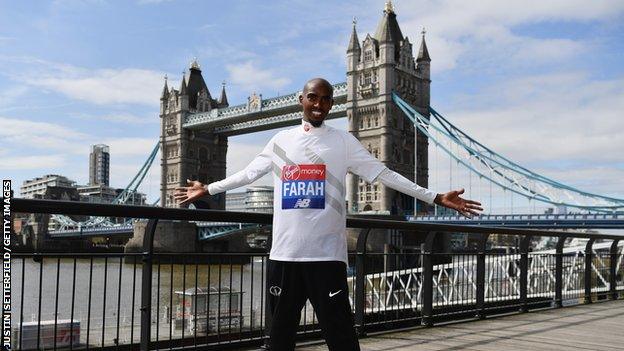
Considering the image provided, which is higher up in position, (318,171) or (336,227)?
(318,171)

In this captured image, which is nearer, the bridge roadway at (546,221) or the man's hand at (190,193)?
the man's hand at (190,193)

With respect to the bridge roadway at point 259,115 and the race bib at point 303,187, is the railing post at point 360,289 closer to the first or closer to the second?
the race bib at point 303,187

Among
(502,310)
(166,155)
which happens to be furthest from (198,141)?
(502,310)

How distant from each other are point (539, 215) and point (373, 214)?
1360 cm

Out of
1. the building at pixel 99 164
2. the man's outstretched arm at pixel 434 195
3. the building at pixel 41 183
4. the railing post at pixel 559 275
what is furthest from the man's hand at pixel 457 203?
the building at pixel 99 164

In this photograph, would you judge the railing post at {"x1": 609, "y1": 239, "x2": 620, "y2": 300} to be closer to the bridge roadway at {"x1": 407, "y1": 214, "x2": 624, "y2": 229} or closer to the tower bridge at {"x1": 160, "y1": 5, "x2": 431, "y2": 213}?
the bridge roadway at {"x1": 407, "y1": 214, "x2": 624, "y2": 229}

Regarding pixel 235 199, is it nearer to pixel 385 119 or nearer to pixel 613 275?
pixel 385 119

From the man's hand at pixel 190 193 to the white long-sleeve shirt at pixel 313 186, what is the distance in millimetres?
371

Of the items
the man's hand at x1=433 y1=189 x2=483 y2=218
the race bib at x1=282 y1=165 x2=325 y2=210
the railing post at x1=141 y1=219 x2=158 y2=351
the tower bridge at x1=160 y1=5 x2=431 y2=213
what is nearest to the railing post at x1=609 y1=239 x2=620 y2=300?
the man's hand at x1=433 y1=189 x2=483 y2=218

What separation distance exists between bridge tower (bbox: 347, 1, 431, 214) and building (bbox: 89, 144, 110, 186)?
5342 inches

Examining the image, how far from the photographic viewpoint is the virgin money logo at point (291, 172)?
113 inches

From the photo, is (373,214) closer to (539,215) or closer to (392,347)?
(539,215)

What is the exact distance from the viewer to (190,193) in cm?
321

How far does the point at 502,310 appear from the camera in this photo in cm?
691
